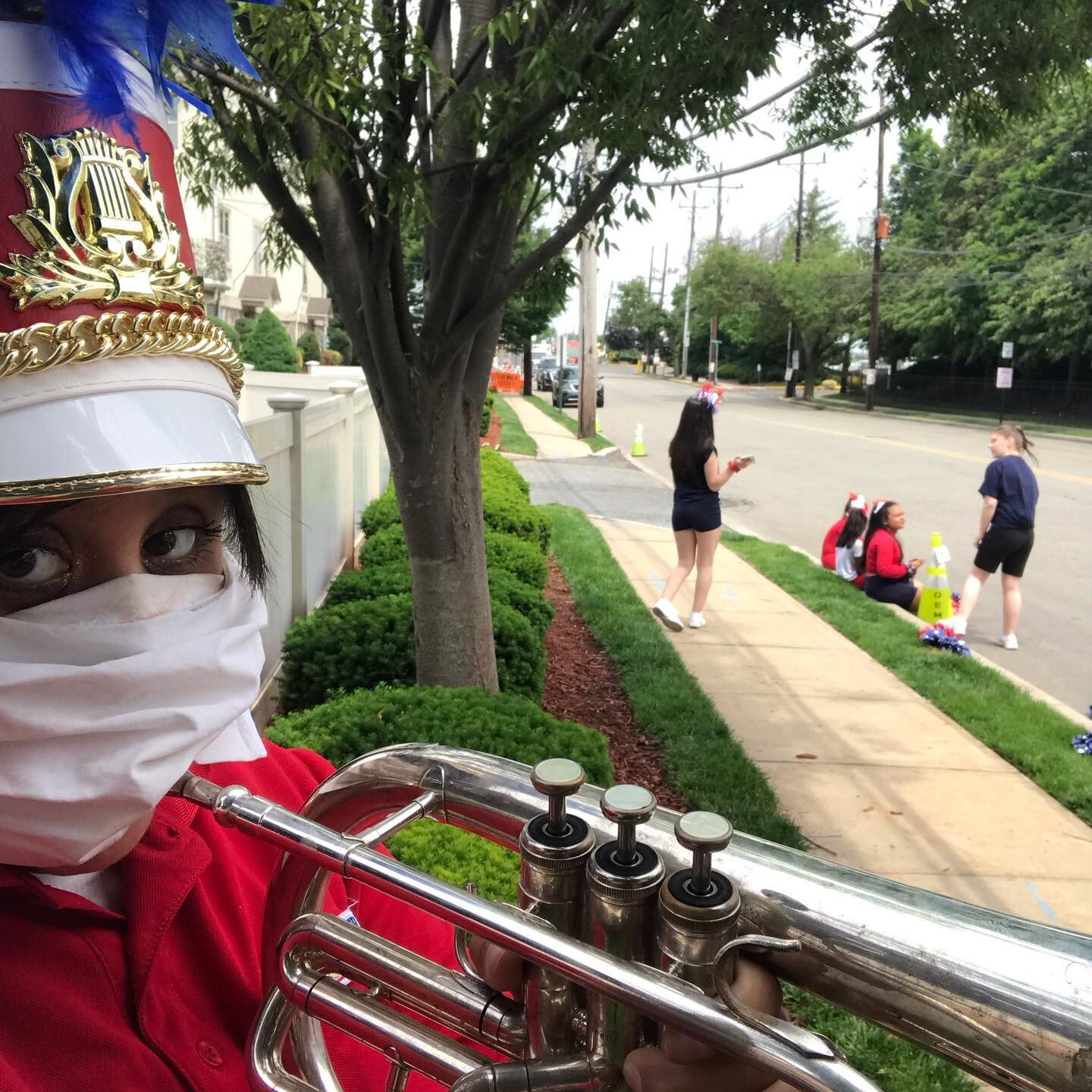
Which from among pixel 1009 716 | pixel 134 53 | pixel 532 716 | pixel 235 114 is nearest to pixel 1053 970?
pixel 134 53

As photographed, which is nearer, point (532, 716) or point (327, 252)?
point (532, 716)

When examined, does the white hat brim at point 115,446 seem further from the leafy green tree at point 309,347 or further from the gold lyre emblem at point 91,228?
the leafy green tree at point 309,347

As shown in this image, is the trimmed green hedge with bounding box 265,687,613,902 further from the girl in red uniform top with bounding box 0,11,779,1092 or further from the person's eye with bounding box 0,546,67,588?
the person's eye with bounding box 0,546,67,588

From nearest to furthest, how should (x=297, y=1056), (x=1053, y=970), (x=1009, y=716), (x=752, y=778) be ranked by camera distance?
1. (x=1053, y=970)
2. (x=297, y=1056)
3. (x=752, y=778)
4. (x=1009, y=716)

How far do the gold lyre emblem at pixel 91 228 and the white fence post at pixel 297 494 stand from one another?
400 cm

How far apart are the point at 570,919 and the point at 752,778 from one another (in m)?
3.44

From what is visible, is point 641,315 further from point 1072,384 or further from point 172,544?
point 172,544

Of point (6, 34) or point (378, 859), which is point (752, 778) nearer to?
point (378, 859)

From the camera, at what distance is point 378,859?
3.01 ft

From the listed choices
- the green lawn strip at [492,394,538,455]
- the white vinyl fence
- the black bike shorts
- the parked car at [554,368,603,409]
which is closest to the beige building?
the green lawn strip at [492,394,538,455]

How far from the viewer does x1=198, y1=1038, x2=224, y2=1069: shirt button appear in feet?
3.58

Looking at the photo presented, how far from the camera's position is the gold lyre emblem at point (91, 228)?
0.95 metres

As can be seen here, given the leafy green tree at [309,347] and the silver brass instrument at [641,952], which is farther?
the leafy green tree at [309,347]

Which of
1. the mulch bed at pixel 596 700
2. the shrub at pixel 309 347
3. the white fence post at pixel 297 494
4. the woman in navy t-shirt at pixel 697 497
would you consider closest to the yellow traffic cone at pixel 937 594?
the woman in navy t-shirt at pixel 697 497
